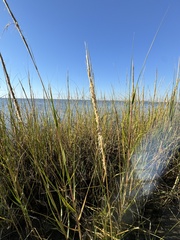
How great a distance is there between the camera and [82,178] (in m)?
0.98

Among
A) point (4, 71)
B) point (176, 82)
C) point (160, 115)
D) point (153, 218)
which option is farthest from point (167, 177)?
point (4, 71)

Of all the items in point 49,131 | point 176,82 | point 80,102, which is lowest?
point 49,131

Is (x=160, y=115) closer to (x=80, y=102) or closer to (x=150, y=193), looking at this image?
(x=150, y=193)

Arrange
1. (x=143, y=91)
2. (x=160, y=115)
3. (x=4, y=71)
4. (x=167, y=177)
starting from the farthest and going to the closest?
(x=143, y=91), (x=160, y=115), (x=167, y=177), (x=4, y=71)

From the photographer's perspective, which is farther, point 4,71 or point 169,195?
point 169,195

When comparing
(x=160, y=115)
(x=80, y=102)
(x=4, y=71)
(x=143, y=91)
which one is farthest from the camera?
(x=80, y=102)

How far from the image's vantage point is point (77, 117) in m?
1.69

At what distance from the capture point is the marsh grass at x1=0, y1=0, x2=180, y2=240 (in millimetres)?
710

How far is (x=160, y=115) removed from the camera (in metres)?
1.44

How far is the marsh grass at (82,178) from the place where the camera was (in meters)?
0.71

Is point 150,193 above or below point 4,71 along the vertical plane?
below

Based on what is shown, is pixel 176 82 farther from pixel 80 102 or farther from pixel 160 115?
pixel 80 102

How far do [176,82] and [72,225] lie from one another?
1160 mm

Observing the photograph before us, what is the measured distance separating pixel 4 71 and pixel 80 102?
4.44 ft
